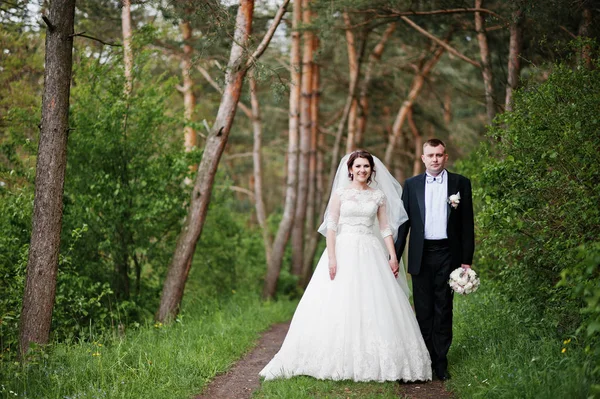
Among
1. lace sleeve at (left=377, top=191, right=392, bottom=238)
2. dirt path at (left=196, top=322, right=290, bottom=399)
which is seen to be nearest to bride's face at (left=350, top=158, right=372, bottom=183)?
lace sleeve at (left=377, top=191, right=392, bottom=238)

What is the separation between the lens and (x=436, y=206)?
613 cm

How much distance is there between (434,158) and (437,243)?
891 millimetres

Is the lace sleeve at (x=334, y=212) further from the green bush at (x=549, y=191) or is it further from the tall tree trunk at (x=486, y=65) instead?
the tall tree trunk at (x=486, y=65)

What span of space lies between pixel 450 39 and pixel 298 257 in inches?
272

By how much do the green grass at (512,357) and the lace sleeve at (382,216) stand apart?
1.57m

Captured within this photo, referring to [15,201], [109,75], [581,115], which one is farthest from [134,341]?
[581,115]

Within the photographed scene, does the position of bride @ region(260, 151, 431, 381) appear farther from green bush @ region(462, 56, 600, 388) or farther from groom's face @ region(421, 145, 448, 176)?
green bush @ region(462, 56, 600, 388)

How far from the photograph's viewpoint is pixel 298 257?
16.1m

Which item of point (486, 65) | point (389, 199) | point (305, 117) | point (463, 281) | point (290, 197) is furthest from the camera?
point (305, 117)

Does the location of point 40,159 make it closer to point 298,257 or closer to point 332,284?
point 332,284

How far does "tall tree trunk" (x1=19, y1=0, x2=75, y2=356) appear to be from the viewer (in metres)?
6.40

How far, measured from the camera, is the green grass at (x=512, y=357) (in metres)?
4.60

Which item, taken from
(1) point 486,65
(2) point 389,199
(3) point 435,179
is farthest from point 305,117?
(3) point 435,179

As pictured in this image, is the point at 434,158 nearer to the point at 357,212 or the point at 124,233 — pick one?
the point at 357,212
